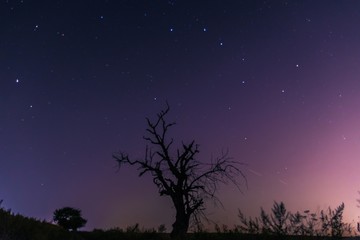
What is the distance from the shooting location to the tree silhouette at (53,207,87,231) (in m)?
37.4

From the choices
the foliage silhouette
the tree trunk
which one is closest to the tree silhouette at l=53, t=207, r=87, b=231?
the tree trunk

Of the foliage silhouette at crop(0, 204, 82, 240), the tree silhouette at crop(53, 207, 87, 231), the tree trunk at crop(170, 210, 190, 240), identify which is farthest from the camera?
the tree silhouette at crop(53, 207, 87, 231)

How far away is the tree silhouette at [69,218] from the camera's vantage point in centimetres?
3744

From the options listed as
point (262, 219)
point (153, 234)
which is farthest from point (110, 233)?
point (262, 219)

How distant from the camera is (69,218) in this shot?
124ft

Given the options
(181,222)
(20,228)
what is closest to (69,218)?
(181,222)

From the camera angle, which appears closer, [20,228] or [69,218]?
[20,228]

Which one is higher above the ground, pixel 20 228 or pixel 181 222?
pixel 181 222

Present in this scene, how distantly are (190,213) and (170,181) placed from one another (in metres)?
2.15

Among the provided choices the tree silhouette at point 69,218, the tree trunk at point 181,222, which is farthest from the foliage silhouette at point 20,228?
the tree silhouette at point 69,218

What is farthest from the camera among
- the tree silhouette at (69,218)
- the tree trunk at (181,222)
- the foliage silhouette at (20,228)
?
the tree silhouette at (69,218)

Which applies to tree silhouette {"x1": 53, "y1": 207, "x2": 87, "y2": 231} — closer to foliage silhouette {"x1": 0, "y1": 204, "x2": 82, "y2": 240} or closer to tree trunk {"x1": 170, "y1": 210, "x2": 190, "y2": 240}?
tree trunk {"x1": 170, "y1": 210, "x2": 190, "y2": 240}

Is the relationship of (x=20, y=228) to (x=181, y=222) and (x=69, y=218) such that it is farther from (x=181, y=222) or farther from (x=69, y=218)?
(x=69, y=218)

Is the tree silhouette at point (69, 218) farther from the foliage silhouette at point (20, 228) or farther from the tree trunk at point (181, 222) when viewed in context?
the foliage silhouette at point (20, 228)
